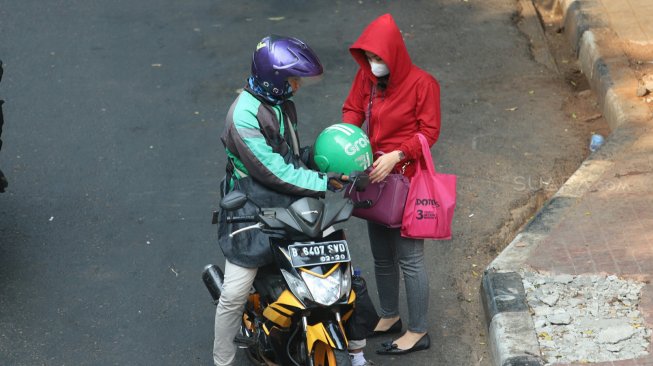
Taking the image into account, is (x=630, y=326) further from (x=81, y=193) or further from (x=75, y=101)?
(x=75, y=101)

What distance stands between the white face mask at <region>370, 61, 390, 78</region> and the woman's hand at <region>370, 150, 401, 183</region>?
1.37 ft

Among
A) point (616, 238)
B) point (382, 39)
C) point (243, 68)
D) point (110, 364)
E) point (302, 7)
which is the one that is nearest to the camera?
point (382, 39)

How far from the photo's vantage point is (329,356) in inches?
186

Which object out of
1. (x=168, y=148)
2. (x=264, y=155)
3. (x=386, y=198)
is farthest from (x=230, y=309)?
(x=168, y=148)

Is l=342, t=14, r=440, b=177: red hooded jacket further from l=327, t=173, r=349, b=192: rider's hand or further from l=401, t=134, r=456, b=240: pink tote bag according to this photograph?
l=327, t=173, r=349, b=192: rider's hand

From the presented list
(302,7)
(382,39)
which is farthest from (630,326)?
(302,7)

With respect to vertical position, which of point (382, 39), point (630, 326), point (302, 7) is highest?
point (382, 39)

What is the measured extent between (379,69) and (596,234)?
1987 millimetres

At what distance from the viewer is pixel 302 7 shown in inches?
416

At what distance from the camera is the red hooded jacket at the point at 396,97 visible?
16.6 feet

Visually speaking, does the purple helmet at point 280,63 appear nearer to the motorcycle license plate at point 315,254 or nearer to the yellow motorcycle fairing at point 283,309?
the motorcycle license plate at point 315,254

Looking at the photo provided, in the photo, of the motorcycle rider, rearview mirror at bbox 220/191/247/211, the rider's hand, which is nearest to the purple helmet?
the motorcycle rider

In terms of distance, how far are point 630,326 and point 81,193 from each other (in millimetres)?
4109

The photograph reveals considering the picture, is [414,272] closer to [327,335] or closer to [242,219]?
[327,335]
